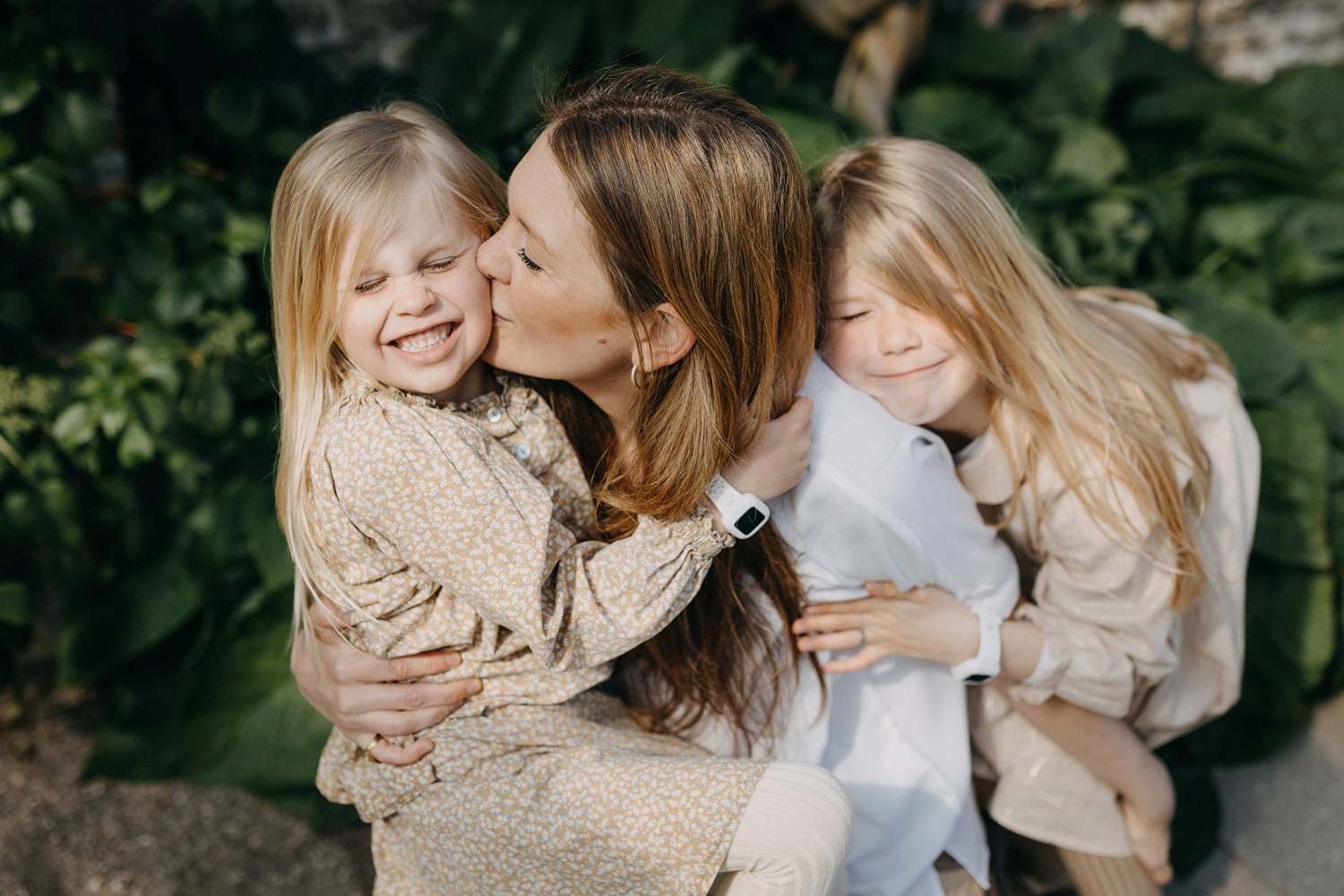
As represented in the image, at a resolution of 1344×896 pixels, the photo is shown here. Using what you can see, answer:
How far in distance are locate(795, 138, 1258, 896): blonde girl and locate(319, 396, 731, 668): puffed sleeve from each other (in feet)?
1.16

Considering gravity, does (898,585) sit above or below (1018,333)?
below

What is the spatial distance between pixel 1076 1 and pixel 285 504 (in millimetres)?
3721

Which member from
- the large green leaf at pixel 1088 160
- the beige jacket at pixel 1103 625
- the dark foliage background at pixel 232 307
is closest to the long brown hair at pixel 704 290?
the beige jacket at pixel 1103 625

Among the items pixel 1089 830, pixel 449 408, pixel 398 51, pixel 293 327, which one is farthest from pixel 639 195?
pixel 398 51

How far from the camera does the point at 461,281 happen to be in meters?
1.44

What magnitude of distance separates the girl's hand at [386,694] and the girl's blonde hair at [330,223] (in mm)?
141

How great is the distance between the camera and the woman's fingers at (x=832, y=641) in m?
1.60

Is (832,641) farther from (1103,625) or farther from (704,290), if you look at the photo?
(704,290)

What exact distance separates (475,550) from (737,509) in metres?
0.36

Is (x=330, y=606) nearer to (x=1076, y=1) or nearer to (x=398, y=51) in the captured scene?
(x=398, y=51)

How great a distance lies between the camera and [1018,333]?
65.7 inches

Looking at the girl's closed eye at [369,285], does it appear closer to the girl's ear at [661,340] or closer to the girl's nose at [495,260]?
the girl's nose at [495,260]

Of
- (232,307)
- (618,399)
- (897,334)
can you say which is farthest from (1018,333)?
(232,307)

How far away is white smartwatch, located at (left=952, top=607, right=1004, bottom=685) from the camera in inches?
63.9
